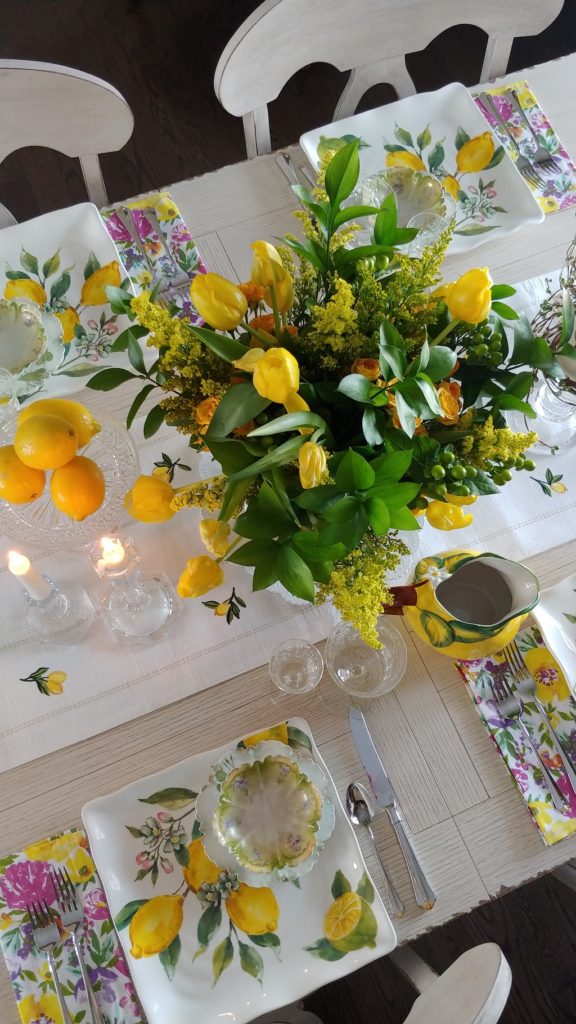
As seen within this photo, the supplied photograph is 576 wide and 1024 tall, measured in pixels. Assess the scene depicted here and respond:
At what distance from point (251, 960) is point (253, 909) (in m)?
0.04

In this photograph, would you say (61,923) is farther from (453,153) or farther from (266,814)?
(453,153)

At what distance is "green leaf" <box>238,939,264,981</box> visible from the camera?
0.77 metres

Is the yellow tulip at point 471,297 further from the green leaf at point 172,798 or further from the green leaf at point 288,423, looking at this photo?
the green leaf at point 172,798

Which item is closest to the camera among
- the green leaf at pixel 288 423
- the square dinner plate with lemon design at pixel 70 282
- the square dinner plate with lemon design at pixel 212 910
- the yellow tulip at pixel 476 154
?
the green leaf at pixel 288 423

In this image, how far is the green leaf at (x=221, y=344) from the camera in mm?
606

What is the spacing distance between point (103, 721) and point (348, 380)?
0.51 m

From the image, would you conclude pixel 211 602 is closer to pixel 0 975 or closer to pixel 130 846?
pixel 130 846

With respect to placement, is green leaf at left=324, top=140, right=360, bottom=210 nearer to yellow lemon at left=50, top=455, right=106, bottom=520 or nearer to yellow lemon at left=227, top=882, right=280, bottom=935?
yellow lemon at left=50, top=455, right=106, bottom=520

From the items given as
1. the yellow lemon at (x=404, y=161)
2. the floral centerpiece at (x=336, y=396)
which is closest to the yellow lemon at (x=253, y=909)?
the floral centerpiece at (x=336, y=396)

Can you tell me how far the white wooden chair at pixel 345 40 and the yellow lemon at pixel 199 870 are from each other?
1001 millimetres

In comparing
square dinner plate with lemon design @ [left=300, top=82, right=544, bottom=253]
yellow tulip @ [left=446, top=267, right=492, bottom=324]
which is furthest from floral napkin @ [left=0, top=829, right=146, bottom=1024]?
square dinner plate with lemon design @ [left=300, top=82, right=544, bottom=253]

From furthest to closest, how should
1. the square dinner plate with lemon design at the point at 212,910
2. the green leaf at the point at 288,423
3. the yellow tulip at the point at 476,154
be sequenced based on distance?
the yellow tulip at the point at 476,154, the square dinner plate with lemon design at the point at 212,910, the green leaf at the point at 288,423

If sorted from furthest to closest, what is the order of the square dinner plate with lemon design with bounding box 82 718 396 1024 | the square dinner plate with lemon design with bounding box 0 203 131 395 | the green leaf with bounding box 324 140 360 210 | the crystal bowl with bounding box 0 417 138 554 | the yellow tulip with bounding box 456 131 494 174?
the yellow tulip with bounding box 456 131 494 174 → the square dinner plate with lemon design with bounding box 0 203 131 395 → the crystal bowl with bounding box 0 417 138 554 → the square dinner plate with lemon design with bounding box 82 718 396 1024 → the green leaf with bounding box 324 140 360 210

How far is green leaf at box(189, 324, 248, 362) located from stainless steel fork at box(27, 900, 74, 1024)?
591 mm
